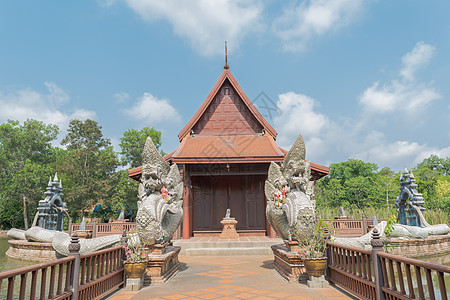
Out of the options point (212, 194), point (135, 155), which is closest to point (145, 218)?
point (212, 194)

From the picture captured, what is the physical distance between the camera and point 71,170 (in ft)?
80.8

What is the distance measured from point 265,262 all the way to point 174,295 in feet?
12.1

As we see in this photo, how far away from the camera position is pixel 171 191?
6426 mm

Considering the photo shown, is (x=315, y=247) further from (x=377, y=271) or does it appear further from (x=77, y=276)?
(x=77, y=276)

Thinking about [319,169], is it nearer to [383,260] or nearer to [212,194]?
[212,194]

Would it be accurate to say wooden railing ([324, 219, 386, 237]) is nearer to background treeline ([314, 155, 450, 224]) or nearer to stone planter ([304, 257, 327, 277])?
stone planter ([304, 257, 327, 277])

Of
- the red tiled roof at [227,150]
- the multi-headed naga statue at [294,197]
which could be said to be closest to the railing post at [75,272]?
the multi-headed naga statue at [294,197]

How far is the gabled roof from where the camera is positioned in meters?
13.2

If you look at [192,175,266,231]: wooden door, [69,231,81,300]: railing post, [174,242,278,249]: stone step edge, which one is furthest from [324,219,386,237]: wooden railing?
[69,231,81,300]: railing post

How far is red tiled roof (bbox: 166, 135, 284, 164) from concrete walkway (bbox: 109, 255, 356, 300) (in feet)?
14.9

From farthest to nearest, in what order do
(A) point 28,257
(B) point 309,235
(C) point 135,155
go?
(C) point 135,155
(A) point 28,257
(B) point 309,235

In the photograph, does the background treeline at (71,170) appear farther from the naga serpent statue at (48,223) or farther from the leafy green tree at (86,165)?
the naga serpent statue at (48,223)

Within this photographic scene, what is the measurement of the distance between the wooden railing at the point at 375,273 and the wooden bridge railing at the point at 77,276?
3305 mm

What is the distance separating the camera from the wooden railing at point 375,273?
8.73 feet
